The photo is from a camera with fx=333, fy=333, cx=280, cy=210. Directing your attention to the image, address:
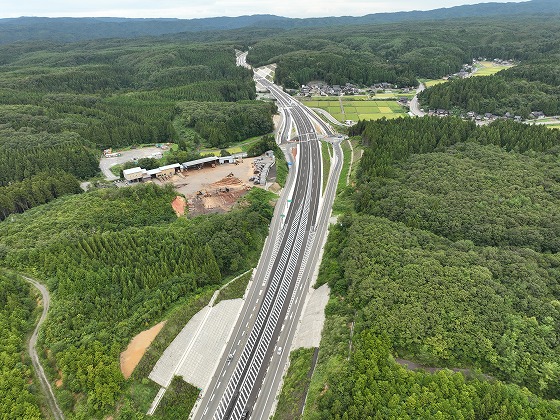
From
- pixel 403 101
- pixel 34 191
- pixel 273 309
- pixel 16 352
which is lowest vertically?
pixel 273 309

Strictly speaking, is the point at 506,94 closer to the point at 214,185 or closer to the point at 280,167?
the point at 280,167

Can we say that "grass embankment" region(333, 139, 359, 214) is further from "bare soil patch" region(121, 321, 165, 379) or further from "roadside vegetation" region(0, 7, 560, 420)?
"bare soil patch" region(121, 321, 165, 379)

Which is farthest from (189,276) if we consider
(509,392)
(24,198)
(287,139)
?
(287,139)

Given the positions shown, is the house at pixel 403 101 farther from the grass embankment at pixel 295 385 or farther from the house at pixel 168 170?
the grass embankment at pixel 295 385

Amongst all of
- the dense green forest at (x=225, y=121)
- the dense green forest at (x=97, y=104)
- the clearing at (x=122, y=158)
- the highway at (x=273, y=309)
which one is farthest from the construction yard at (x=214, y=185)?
the dense green forest at (x=97, y=104)

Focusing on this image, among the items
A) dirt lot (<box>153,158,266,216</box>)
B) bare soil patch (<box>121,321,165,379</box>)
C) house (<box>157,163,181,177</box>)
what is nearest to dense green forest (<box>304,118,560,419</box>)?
bare soil patch (<box>121,321,165,379</box>)

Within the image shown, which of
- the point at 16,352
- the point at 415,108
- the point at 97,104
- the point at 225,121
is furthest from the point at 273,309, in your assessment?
the point at 415,108

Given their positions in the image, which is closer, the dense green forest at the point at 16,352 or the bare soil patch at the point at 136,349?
the dense green forest at the point at 16,352
